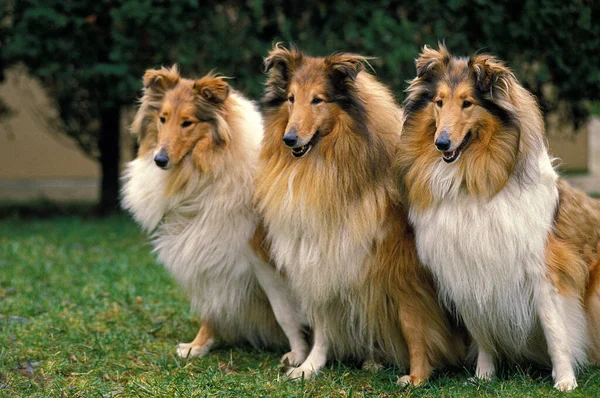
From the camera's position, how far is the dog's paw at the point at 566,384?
13.2 feet

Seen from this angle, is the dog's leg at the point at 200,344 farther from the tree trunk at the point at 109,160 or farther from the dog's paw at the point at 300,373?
the tree trunk at the point at 109,160

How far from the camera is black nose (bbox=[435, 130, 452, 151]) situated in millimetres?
3898

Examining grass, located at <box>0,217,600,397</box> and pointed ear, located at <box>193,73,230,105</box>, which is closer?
grass, located at <box>0,217,600,397</box>

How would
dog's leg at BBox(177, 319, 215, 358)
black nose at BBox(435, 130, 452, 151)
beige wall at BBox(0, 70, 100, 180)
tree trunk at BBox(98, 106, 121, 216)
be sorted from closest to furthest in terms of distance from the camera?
black nose at BBox(435, 130, 452, 151) < dog's leg at BBox(177, 319, 215, 358) < tree trunk at BBox(98, 106, 121, 216) < beige wall at BBox(0, 70, 100, 180)

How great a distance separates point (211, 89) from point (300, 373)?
1.80 m

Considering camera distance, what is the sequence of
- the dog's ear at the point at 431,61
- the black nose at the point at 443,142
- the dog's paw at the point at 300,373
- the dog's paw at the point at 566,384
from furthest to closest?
the dog's paw at the point at 300,373 → the dog's ear at the point at 431,61 → the dog's paw at the point at 566,384 → the black nose at the point at 443,142

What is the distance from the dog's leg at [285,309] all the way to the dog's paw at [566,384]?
4.98 ft

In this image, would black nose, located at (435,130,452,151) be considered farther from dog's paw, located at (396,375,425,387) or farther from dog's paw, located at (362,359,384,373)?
dog's paw, located at (362,359,384,373)

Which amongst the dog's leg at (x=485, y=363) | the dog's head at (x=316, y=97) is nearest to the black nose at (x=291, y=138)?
the dog's head at (x=316, y=97)

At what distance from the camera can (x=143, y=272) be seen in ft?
23.9

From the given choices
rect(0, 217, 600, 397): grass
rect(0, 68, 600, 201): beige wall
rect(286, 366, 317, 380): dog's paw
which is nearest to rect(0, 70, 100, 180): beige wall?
rect(0, 68, 600, 201): beige wall

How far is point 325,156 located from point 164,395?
1.51 meters

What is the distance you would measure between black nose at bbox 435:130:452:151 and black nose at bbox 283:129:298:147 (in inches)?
30.0

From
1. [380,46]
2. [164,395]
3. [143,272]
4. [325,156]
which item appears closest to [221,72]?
[380,46]
